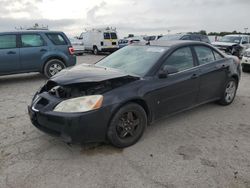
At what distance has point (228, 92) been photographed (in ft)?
18.2

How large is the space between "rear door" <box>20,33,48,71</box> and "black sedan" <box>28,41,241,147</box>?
430 centimetres

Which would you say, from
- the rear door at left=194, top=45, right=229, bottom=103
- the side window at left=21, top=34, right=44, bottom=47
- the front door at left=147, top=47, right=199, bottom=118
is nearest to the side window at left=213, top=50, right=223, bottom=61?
the rear door at left=194, top=45, right=229, bottom=103

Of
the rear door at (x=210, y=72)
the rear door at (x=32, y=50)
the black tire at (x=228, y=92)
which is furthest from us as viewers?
the rear door at (x=32, y=50)

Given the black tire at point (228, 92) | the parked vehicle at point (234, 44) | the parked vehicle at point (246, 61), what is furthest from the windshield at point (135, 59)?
the parked vehicle at point (234, 44)

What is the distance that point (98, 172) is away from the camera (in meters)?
3.06

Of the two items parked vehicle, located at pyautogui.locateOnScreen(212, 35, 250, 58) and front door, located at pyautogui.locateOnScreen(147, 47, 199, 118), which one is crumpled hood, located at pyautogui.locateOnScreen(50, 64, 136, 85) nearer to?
front door, located at pyautogui.locateOnScreen(147, 47, 199, 118)

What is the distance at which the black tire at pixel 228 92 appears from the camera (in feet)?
17.9

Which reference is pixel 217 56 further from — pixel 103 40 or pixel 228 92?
pixel 103 40

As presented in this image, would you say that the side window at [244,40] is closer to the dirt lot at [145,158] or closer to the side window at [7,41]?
the dirt lot at [145,158]

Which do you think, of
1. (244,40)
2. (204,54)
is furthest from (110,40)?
(204,54)

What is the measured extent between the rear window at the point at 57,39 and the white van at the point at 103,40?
12170 mm

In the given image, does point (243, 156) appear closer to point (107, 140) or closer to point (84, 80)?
point (107, 140)

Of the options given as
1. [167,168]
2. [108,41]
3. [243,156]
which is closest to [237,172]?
[243,156]

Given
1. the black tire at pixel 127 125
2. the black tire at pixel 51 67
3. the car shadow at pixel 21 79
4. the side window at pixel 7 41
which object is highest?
the side window at pixel 7 41
